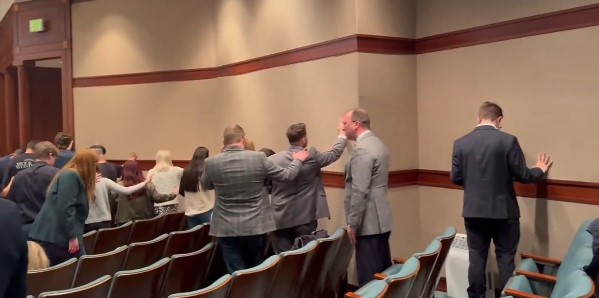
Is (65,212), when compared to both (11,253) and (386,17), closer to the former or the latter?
(11,253)

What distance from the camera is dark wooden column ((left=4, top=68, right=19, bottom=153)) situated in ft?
30.5

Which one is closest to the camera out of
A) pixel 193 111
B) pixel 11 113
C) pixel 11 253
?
pixel 11 253

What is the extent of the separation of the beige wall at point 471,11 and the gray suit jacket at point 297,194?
143 centimetres

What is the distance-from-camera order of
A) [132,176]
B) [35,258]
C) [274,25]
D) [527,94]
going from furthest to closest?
[274,25]
[132,176]
[527,94]
[35,258]

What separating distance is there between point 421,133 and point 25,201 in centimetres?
322

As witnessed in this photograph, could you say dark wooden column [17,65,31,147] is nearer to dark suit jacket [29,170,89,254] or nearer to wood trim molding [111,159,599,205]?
dark suit jacket [29,170,89,254]

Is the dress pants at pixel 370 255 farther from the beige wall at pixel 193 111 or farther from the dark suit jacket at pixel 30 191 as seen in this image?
the dark suit jacket at pixel 30 191

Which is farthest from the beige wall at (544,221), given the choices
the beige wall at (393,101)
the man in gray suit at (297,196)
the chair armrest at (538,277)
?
the man in gray suit at (297,196)

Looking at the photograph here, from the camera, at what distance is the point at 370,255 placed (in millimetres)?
3836

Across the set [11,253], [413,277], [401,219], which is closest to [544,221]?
[401,219]

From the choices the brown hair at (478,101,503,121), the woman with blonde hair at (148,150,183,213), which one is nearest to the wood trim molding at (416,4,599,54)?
the brown hair at (478,101,503,121)

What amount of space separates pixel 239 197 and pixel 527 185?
203cm

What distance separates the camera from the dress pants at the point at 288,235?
4297 millimetres

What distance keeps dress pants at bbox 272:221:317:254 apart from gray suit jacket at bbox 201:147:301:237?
0.39 m
